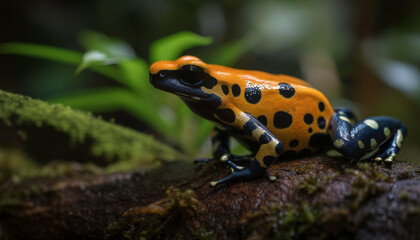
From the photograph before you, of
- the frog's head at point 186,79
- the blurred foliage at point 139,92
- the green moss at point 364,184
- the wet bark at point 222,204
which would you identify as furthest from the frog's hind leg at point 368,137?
the blurred foliage at point 139,92

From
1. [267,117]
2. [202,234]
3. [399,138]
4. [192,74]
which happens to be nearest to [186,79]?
[192,74]

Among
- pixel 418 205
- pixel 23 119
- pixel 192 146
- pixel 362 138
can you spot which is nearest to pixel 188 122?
pixel 192 146

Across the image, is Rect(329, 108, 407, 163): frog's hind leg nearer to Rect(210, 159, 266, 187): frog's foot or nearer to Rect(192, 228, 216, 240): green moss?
Rect(210, 159, 266, 187): frog's foot

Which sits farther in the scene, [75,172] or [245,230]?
[75,172]

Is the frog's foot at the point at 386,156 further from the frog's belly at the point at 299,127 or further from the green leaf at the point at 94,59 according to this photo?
the green leaf at the point at 94,59

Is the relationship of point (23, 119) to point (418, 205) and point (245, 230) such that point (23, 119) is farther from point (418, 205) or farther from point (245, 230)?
point (418, 205)

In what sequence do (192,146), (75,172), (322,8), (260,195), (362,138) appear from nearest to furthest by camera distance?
(260,195), (362,138), (75,172), (192,146), (322,8)
